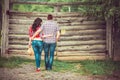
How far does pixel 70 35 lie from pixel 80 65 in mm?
1578

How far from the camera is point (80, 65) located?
13273 mm

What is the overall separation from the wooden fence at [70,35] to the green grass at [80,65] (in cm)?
53

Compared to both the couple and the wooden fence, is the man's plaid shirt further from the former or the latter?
the wooden fence

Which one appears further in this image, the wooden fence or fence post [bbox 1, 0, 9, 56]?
the wooden fence

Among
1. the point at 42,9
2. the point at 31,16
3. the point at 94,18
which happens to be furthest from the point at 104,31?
the point at 42,9

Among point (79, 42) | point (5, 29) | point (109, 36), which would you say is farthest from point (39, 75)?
point (109, 36)

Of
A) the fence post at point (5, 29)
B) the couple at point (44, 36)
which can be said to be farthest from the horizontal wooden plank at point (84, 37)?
the couple at point (44, 36)

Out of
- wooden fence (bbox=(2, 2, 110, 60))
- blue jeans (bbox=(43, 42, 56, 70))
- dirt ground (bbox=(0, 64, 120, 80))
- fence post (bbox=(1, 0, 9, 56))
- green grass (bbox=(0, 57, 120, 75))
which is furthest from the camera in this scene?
wooden fence (bbox=(2, 2, 110, 60))

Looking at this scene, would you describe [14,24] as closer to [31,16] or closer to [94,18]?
[31,16]

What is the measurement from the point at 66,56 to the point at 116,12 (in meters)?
3.39

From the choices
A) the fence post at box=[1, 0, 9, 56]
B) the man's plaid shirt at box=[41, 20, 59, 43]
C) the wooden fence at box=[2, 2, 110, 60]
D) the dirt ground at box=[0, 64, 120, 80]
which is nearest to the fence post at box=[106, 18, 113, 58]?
the wooden fence at box=[2, 2, 110, 60]

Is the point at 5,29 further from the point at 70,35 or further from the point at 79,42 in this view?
the point at 79,42

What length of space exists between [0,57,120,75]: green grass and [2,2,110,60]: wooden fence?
1.73 feet

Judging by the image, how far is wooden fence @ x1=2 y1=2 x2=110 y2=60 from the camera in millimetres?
14148
